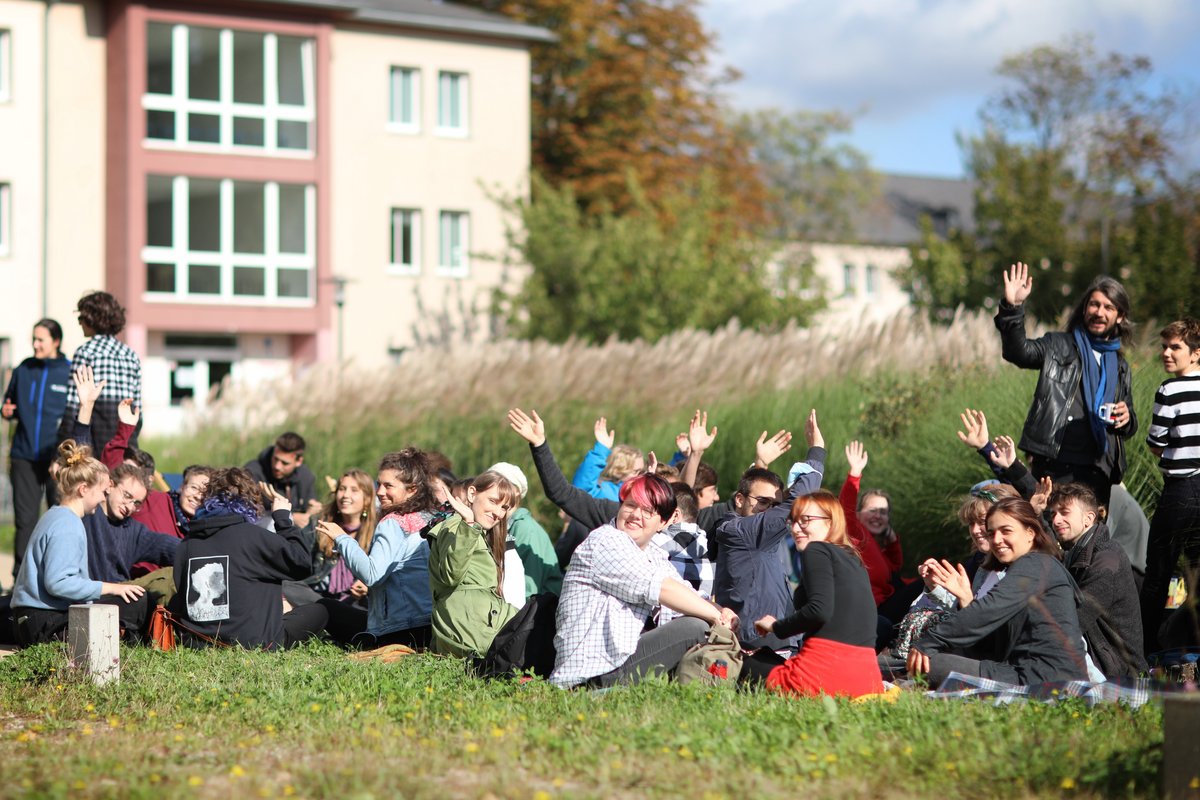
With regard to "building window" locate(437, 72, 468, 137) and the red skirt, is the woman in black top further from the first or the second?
"building window" locate(437, 72, 468, 137)

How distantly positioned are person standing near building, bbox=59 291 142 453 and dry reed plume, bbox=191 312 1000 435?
242 inches

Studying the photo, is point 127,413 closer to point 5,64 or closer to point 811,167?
point 5,64

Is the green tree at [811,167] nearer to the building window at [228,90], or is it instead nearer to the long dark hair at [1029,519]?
the building window at [228,90]

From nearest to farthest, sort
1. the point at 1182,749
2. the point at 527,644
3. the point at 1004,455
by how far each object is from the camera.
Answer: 1. the point at 1182,749
2. the point at 527,644
3. the point at 1004,455

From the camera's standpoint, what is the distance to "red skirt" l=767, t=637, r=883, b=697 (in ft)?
23.9

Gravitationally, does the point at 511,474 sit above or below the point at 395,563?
above

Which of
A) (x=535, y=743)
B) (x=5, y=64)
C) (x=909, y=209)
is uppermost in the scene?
(x=909, y=209)

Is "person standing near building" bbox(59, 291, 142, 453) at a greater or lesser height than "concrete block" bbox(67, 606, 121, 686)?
greater

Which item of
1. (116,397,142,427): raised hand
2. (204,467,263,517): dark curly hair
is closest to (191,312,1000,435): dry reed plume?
(116,397,142,427): raised hand

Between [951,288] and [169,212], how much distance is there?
16.8 meters

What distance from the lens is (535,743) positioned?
6.32 metres

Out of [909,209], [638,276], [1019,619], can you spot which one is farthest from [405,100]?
[909,209]

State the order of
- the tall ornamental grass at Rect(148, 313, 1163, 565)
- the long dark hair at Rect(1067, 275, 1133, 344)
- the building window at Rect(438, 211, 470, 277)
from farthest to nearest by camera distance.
Result: 1. the building window at Rect(438, 211, 470, 277)
2. the tall ornamental grass at Rect(148, 313, 1163, 565)
3. the long dark hair at Rect(1067, 275, 1133, 344)

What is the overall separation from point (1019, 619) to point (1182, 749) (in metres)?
2.29
